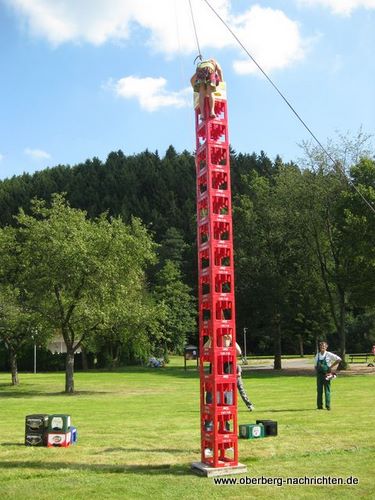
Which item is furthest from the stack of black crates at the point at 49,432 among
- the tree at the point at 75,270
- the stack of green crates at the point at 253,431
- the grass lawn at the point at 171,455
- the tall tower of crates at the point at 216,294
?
the tree at the point at 75,270

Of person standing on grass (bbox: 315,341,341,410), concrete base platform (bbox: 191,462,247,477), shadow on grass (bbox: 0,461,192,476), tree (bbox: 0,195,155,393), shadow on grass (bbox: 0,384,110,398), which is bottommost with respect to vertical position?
shadow on grass (bbox: 0,384,110,398)

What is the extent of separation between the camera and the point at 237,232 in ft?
173

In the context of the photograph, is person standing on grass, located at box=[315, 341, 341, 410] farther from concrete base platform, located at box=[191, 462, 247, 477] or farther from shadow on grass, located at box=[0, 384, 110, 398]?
shadow on grass, located at box=[0, 384, 110, 398]

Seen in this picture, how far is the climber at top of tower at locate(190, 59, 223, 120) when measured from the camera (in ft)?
34.9

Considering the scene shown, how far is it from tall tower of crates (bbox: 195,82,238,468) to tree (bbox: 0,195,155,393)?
63.2 feet

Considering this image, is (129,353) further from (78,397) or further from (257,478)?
(257,478)

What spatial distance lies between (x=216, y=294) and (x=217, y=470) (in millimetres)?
2757

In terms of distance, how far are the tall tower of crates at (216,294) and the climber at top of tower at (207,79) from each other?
13 cm

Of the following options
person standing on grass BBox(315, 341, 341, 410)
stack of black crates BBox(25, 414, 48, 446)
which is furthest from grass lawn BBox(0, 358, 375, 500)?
person standing on grass BBox(315, 341, 341, 410)

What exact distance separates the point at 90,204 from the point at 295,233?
77425 millimetres

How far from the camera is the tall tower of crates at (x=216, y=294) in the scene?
9867 millimetres

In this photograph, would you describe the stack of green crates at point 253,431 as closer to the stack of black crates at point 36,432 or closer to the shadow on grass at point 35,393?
the stack of black crates at point 36,432

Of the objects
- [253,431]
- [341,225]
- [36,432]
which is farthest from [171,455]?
[341,225]

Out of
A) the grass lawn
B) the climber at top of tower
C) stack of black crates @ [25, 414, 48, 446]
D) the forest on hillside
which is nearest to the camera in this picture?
the grass lawn
